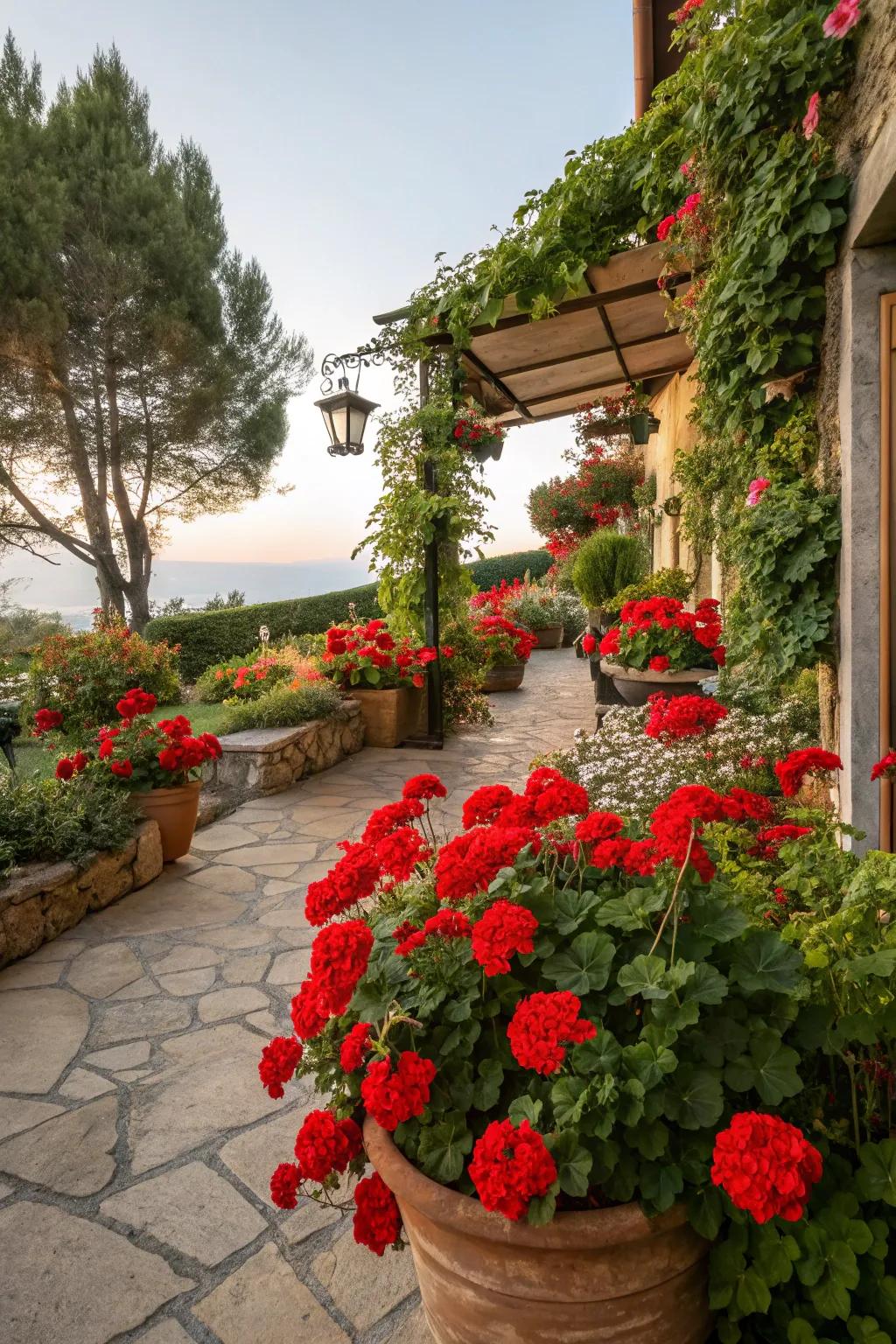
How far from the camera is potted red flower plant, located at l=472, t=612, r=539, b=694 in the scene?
29.9ft

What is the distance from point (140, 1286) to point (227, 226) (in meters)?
20.3

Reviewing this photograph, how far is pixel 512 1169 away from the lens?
40.6 inches

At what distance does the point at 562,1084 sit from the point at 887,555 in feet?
7.21

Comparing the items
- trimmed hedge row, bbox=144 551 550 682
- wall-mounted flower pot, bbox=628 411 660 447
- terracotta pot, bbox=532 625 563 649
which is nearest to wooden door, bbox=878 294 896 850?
wall-mounted flower pot, bbox=628 411 660 447

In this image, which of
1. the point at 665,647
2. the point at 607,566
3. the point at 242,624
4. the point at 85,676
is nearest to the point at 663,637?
the point at 665,647

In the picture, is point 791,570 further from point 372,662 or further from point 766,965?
point 372,662

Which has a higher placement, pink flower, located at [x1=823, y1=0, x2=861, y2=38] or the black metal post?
pink flower, located at [x1=823, y1=0, x2=861, y2=38]

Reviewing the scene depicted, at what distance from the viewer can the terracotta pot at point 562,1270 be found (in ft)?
3.67

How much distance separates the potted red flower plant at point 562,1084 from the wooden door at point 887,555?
4.71ft

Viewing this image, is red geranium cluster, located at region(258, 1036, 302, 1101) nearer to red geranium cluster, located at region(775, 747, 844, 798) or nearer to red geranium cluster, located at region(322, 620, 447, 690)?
red geranium cluster, located at region(775, 747, 844, 798)

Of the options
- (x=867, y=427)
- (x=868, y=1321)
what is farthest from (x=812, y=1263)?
(x=867, y=427)

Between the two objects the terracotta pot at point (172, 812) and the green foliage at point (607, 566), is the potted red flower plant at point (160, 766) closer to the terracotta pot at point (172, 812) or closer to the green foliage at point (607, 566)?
the terracotta pot at point (172, 812)

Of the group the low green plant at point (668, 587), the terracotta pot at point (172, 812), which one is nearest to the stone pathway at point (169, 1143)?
the terracotta pot at point (172, 812)

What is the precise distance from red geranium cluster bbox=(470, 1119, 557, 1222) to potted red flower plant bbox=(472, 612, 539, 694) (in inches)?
313
